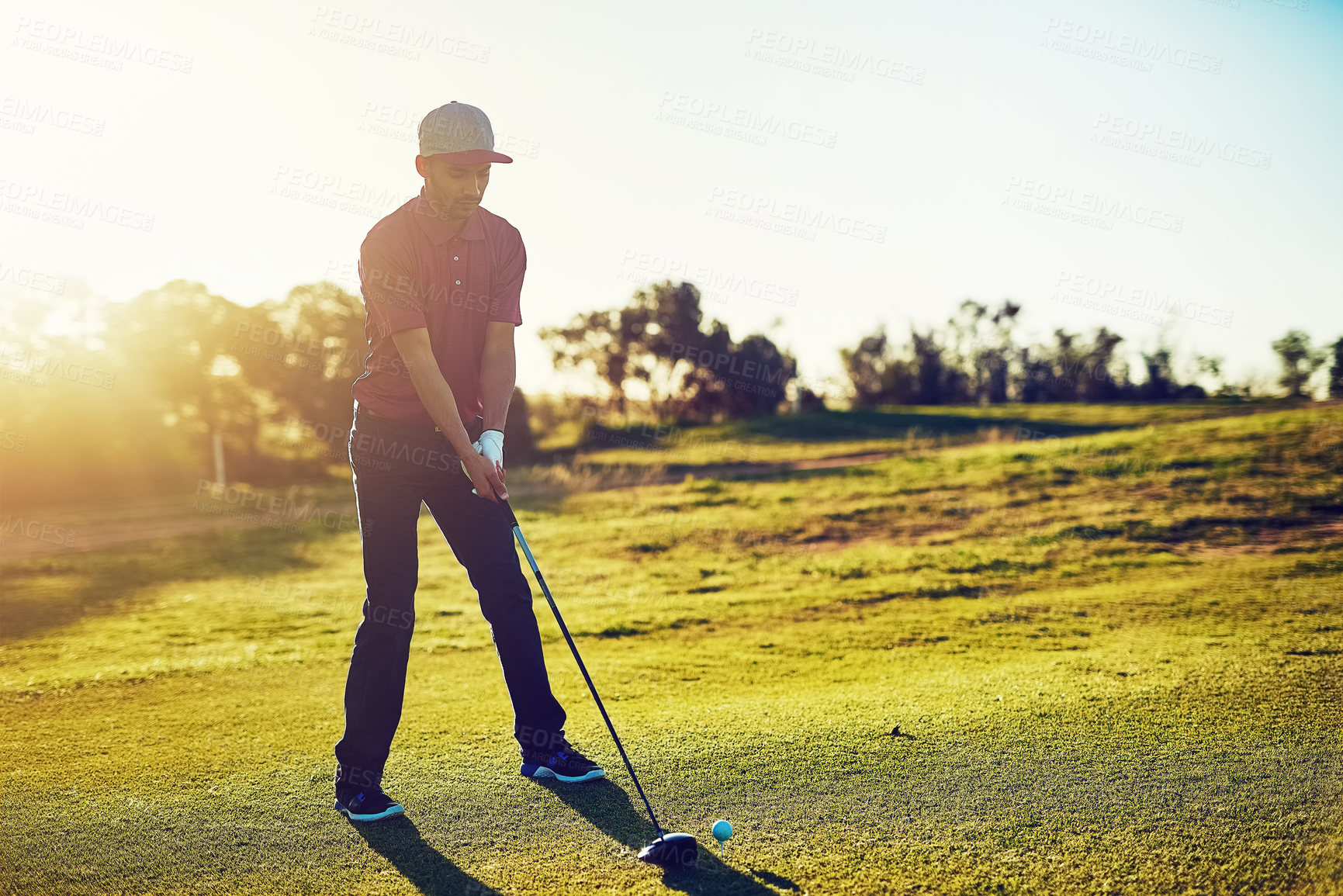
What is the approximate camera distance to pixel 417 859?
9.59 ft

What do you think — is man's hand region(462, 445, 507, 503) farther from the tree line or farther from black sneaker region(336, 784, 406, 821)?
the tree line

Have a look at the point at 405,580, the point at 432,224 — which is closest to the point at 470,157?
the point at 432,224

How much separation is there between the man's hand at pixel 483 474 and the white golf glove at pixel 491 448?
0.02 m

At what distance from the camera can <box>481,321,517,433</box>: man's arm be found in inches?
146

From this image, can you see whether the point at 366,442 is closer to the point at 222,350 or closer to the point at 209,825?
the point at 209,825

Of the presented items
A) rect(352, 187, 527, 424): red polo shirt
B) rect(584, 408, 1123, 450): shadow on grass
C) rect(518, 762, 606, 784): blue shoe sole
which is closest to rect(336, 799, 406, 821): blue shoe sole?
rect(518, 762, 606, 784): blue shoe sole

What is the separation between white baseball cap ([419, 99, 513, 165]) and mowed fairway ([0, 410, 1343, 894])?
2.46 m

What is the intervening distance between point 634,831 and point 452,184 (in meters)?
2.49

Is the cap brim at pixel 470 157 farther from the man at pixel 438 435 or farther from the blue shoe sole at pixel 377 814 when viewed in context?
the blue shoe sole at pixel 377 814

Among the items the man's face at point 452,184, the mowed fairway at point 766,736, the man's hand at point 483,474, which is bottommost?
the mowed fairway at point 766,736

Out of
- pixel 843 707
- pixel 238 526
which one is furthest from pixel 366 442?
pixel 238 526

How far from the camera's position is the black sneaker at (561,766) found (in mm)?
3559

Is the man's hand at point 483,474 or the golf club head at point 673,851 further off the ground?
the man's hand at point 483,474

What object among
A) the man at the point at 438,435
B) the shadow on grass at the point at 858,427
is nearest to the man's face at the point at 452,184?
the man at the point at 438,435
